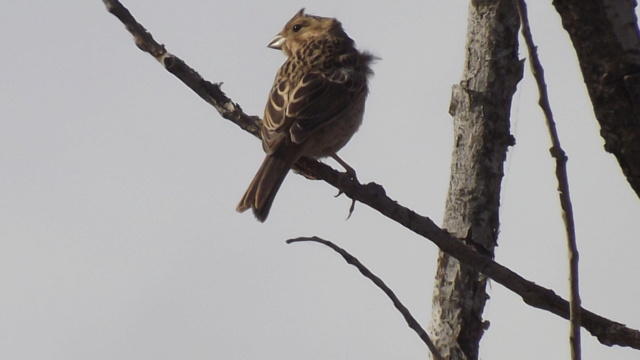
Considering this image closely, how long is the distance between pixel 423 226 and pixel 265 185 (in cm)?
236

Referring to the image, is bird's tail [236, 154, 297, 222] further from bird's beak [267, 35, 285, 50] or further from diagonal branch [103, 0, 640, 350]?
bird's beak [267, 35, 285, 50]

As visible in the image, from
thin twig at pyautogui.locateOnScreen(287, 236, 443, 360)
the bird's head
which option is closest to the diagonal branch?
thin twig at pyautogui.locateOnScreen(287, 236, 443, 360)

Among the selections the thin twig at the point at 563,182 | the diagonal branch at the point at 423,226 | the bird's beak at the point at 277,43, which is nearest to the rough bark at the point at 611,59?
the thin twig at the point at 563,182

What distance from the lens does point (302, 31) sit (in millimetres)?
8805

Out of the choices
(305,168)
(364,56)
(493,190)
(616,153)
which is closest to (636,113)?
(616,153)

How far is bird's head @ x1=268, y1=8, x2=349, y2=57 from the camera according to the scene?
28.4 ft

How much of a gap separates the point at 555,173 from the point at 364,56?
18.0ft

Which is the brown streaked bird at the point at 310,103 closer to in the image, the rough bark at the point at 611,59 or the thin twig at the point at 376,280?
the thin twig at the point at 376,280

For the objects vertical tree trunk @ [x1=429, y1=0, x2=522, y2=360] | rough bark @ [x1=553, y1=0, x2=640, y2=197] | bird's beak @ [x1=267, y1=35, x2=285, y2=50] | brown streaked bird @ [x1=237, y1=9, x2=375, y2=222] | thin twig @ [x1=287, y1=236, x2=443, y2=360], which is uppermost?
bird's beak @ [x1=267, y1=35, x2=285, y2=50]

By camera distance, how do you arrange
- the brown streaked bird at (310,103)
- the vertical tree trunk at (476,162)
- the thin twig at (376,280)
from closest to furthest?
the thin twig at (376,280)
the vertical tree trunk at (476,162)
the brown streaked bird at (310,103)

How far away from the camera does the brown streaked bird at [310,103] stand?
634 centimetres

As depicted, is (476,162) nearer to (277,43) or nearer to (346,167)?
(346,167)

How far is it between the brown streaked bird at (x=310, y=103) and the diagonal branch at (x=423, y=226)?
2.80ft

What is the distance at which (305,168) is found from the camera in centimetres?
637
